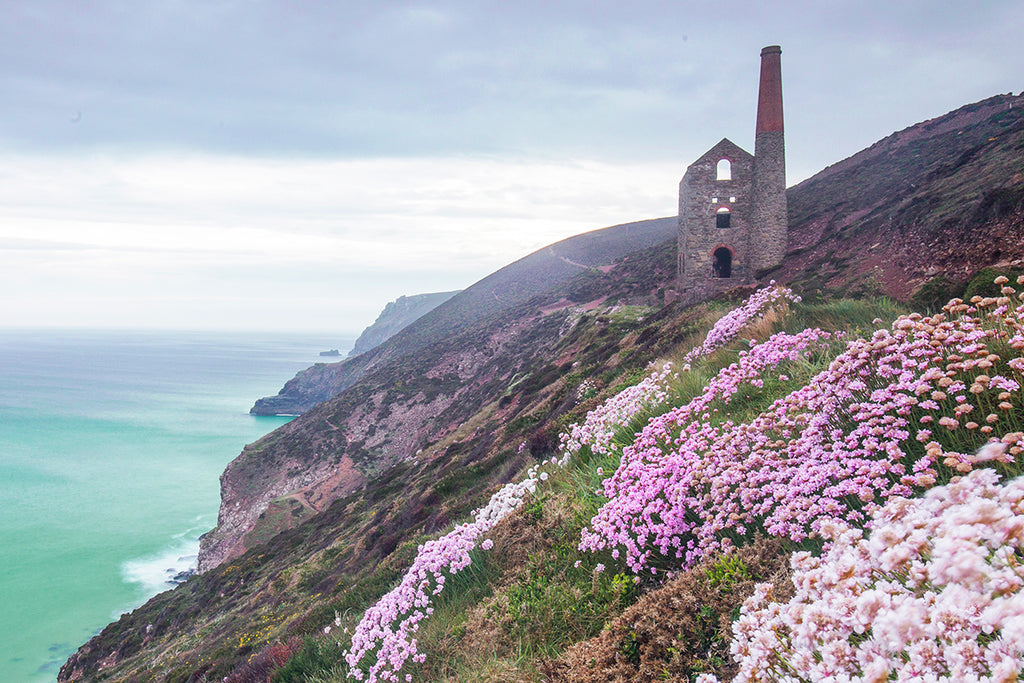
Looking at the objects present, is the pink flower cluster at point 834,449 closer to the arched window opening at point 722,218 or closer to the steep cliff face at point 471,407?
the steep cliff face at point 471,407

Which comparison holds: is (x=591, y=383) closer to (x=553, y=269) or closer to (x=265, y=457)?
(x=265, y=457)

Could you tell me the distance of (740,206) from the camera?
25.3 metres

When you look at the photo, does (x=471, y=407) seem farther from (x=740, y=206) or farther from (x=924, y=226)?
(x=924, y=226)

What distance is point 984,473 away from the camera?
217 cm

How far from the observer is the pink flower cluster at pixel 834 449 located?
299 cm

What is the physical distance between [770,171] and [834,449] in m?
25.3

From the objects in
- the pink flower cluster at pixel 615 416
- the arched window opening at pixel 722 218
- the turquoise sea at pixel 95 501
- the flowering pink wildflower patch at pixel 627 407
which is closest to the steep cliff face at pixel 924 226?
the arched window opening at pixel 722 218

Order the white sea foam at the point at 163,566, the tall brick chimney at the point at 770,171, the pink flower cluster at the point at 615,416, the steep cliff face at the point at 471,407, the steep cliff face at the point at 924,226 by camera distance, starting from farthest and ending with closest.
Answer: the white sea foam at the point at 163,566, the tall brick chimney at the point at 770,171, the steep cliff face at the point at 471,407, the steep cliff face at the point at 924,226, the pink flower cluster at the point at 615,416

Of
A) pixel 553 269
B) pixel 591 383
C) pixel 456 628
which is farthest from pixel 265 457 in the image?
pixel 553 269

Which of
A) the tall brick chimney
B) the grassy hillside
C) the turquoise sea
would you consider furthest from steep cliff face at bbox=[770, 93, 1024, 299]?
the turquoise sea

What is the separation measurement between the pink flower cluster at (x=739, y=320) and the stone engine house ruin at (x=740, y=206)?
16.7 meters

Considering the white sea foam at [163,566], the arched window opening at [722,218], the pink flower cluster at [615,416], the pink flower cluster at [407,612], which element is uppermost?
the arched window opening at [722,218]

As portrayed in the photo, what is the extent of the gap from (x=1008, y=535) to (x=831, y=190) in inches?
1965

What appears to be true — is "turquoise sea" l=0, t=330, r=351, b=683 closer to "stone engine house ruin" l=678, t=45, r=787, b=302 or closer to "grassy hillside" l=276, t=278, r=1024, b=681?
"grassy hillside" l=276, t=278, r=1024, b=681
